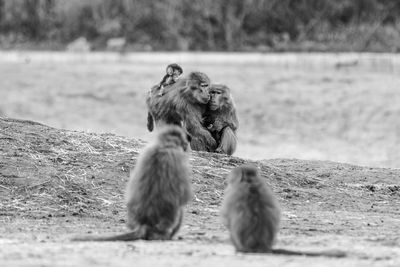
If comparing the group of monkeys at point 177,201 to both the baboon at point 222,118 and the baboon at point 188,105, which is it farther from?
the baboon at point 222,118

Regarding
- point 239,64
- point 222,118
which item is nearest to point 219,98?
point 222,118

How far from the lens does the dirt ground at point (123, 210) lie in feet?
27.3

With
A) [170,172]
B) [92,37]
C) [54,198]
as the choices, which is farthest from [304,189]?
[92,37]

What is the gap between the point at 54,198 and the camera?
11531mm

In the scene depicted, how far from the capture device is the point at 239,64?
26688 millimetres

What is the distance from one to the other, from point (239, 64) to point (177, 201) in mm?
17557

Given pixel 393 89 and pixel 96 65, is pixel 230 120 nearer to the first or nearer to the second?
pixel 393 89

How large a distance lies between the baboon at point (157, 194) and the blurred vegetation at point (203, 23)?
19968 millimetres

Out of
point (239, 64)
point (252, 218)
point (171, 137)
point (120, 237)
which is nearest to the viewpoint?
point (252, 218)

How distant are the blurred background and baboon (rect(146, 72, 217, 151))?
603 centimetres

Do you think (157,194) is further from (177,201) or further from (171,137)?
(171,137)

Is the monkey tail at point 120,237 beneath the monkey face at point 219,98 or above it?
beneath

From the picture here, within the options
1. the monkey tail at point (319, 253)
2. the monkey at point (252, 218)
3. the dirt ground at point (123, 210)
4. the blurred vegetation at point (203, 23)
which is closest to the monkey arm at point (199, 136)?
the dirt ground at point (123, 210)

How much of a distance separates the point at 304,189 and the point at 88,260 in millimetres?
5471
